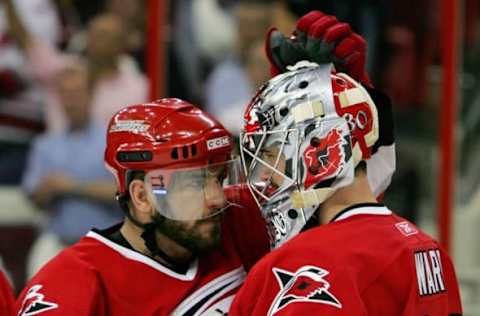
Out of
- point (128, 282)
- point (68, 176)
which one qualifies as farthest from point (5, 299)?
point (68, 176)

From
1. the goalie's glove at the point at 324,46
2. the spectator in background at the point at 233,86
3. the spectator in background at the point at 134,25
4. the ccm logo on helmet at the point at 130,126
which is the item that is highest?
the goalie's glove at the point at 324,46

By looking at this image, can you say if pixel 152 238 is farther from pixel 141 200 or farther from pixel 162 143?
pixel 162 143

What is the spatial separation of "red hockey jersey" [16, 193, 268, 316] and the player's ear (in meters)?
0.07

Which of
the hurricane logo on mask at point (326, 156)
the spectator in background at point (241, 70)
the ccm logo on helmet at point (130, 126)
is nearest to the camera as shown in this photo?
the hurricane logo on mask at point (326, 156)

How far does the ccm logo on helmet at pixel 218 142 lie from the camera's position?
2422 millimetres

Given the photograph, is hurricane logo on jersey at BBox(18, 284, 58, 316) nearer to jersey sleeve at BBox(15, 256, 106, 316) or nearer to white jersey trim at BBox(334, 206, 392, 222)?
jersey sleeve at BBox(15, 256, 106, 316)

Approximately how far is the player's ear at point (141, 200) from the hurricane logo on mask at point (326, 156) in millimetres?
396

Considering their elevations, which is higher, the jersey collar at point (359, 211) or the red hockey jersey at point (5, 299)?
the jersey collar at point (359, 211)

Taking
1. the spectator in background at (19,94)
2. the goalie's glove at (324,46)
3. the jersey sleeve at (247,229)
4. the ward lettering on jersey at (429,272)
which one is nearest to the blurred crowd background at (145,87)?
the spectator in background at (19,94)

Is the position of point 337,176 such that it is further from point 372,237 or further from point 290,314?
point 290,314

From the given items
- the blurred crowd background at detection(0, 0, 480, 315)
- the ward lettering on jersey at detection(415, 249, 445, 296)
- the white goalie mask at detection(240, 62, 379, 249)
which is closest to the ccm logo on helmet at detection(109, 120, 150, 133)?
the white goalie mask at detection(240, 62, 379, 249)

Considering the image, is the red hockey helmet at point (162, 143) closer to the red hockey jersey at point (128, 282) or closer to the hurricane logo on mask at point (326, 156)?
the red hockey jersey at point (128, 282)

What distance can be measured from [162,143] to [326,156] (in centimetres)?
37

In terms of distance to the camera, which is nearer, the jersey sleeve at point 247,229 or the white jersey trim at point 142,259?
the white jersey trim at point 142,259
